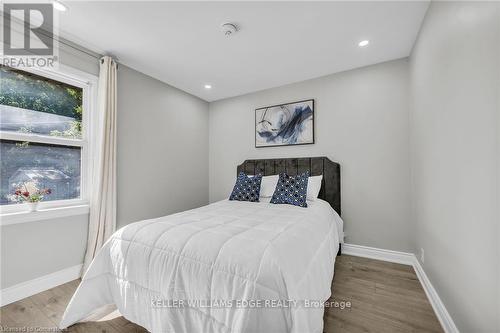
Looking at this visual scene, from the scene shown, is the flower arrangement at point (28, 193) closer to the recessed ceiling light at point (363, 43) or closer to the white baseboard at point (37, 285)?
the white baseboard at point (37, 285)

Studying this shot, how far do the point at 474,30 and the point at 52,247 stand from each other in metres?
3.70

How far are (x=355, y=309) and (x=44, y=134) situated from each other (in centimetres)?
340

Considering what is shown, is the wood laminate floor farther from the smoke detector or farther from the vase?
the smoke detector

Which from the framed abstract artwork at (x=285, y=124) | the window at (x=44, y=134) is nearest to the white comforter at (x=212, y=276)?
the window at (x=44, y=134)

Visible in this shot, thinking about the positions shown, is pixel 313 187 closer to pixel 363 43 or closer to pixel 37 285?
pixel 363 43

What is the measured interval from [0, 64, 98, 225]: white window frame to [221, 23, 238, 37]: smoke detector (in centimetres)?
166

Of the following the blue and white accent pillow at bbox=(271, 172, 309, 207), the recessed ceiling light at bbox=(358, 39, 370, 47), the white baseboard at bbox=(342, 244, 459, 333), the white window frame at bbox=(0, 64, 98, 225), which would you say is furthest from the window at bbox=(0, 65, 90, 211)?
the white baseboard at bbox=(342, 244, 459, 333)

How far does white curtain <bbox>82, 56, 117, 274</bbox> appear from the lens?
2309 mm

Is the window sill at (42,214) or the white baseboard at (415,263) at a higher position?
the window sill at (42,214)

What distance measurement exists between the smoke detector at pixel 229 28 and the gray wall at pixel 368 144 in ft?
4.97

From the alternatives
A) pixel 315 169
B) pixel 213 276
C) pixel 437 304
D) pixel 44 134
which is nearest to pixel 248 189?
pixel 315 169

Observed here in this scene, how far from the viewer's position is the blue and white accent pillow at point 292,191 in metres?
2.52

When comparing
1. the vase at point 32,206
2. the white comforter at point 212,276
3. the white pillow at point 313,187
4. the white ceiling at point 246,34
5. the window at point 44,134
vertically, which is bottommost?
the white comforter at point 212,276

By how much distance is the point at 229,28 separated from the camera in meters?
2.02
